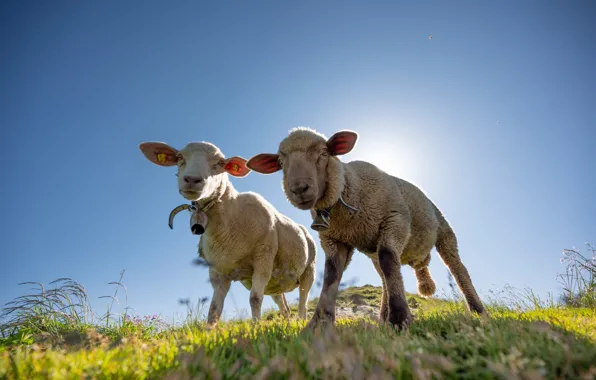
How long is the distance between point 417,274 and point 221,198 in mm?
3627

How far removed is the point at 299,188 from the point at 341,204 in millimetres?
727

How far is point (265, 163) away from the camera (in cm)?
484

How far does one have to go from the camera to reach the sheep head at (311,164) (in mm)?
3953

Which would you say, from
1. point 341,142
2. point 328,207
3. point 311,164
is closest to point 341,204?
point 328,207

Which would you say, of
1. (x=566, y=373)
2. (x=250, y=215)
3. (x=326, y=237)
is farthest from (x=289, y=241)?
(x=566, y=373)

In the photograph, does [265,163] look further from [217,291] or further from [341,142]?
[217,291]

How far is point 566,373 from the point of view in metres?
1.79

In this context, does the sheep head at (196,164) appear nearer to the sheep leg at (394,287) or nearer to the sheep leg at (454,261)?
the sheep leg at (394,287)

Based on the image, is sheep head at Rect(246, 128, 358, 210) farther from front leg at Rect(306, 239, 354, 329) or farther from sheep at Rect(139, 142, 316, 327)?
sheep at Rect(139, 142, 316, 327)

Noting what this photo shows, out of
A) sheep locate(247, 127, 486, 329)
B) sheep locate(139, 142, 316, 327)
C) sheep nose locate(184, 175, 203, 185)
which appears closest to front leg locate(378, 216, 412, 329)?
sheep locate(247, 127, 486, 329)

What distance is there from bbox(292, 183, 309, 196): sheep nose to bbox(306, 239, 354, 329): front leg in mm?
909

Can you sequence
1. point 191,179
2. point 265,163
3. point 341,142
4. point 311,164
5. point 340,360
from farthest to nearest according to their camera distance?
point 191,179
point 265,163
point 341,142
point 311,164
point 340,360

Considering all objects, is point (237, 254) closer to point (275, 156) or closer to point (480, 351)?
point (275, 156)

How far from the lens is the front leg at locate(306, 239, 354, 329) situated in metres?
3.96
